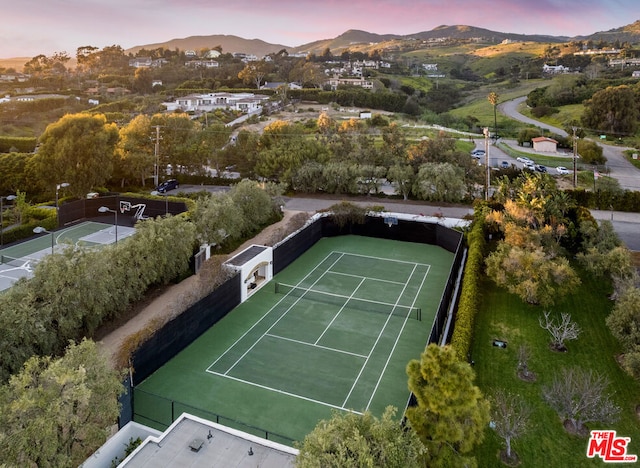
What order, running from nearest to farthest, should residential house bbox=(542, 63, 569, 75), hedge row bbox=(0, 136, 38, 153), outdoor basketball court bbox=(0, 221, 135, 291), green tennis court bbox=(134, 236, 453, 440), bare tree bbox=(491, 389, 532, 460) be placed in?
1. bare tree bbox=(491, 389, 532, 460)
2. green tennis court bbox=(134, 236, 453, 440)
3. outdoor basketball court bbox=(0, 221, 135, 291)
4. hedge row bbox=(0, 136, 38, 153)
5. residential house bbox=(542, 63, 569, 75)

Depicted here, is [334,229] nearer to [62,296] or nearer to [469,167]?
[469,167]

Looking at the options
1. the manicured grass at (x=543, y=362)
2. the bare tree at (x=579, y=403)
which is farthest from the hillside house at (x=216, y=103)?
the bare tree at (x=579, y=403)

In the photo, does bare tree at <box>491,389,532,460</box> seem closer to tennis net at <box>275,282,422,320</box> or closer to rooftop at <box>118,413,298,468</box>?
rooftop at <box>118,413,298,468</box>

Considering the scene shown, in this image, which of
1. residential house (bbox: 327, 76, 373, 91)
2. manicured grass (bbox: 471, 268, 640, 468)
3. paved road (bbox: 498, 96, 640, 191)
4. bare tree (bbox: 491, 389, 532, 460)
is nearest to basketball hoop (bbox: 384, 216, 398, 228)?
manicured grass (bbox: 471, 268, 640, 468)

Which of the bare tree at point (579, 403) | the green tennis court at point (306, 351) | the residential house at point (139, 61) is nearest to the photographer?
the bare tree at point (579, 403)

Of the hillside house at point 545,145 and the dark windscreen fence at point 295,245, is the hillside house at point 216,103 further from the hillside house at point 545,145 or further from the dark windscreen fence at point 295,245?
the dark windscreen fence at point 295,245

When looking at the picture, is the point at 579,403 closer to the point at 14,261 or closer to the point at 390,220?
the point at 390,220

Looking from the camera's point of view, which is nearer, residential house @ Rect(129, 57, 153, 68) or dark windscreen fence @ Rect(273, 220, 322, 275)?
dark windscreen fence @ Rect(273, 220, 322, 275)

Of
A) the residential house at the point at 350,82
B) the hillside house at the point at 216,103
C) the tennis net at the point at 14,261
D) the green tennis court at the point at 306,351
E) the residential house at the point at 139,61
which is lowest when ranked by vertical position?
the green tennis court at the point at 306,351
